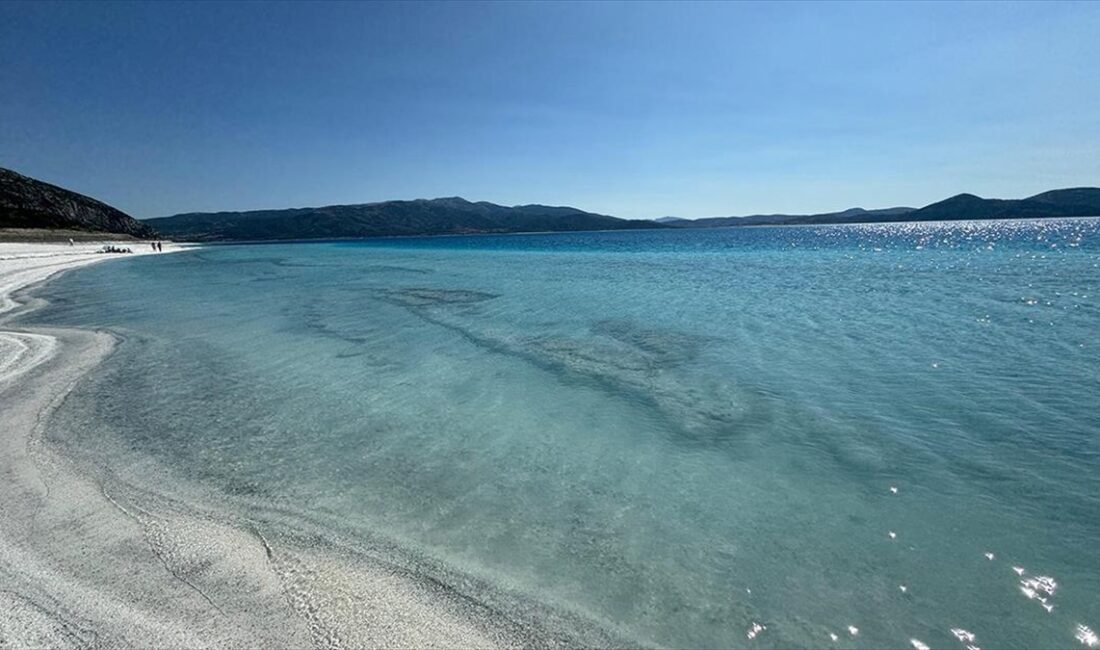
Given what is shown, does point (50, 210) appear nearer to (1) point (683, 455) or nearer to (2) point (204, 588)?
(2) point (204, 588)

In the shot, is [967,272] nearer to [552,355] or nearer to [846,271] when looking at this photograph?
[846,271]

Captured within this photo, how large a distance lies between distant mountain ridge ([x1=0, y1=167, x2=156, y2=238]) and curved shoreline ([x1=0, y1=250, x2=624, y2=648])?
11281cm

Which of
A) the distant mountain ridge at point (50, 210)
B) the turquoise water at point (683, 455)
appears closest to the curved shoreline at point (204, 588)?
the turquoise water at point (683, 455)

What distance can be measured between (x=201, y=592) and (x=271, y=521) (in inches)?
49.8

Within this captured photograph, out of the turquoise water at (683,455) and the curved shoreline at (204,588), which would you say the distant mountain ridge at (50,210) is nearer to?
the turquoise water at (683,455)

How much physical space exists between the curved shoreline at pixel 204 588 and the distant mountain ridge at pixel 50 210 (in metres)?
113

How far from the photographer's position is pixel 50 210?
98.7 metres

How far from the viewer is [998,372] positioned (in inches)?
429

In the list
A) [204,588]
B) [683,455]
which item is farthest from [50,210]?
[683,455]

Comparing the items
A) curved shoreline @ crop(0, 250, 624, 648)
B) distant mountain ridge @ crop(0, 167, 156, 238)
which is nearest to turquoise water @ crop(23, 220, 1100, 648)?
curved shoreline @ crop(0, 250, 624, 648)

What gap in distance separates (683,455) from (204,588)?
Result: 6090 mm

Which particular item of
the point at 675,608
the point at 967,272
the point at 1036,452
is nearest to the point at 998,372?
the point at 1036,452

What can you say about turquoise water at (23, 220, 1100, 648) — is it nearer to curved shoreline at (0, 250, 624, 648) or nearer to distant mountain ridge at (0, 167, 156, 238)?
curved shoreline at (0, 250, 624, 648)

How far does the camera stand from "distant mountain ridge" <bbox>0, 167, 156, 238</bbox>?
287ft
